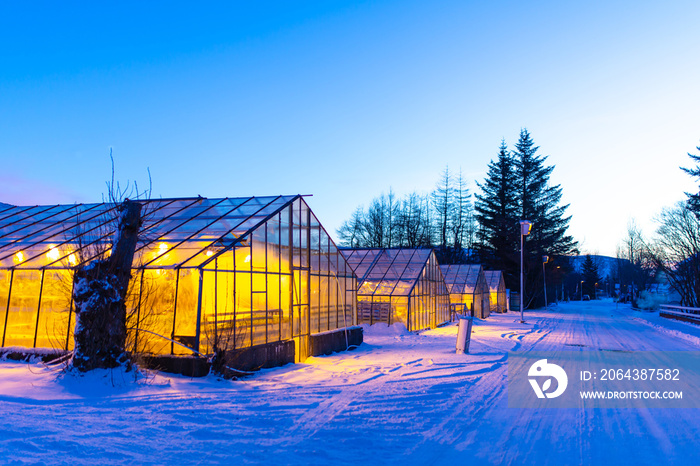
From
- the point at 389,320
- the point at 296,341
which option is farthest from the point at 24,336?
the point at 389,320

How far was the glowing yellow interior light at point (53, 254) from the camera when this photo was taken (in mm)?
12521

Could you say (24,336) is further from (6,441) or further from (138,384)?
(6,441)

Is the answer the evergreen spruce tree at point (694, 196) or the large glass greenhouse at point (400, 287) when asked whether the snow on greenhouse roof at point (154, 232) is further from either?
the evergreen spruce tree at point (694, 196)

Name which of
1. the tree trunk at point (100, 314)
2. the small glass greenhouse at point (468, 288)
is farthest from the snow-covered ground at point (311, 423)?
the small glass greenhouse at point (468, 288)

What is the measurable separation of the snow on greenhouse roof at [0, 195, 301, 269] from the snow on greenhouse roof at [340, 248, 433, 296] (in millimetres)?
10201

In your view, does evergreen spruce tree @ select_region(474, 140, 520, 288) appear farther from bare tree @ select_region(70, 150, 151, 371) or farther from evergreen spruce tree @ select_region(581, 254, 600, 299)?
evergreen spruce tree @ select_region(581, 254, 600, 299)

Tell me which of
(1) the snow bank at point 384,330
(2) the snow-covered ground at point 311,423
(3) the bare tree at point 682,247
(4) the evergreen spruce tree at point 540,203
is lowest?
(2) the snow-covered ground at point 311,423

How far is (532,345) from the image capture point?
17844 mm

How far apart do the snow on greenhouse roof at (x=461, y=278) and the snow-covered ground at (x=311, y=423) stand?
25.8 metres

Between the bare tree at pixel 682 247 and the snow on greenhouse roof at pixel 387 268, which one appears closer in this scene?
the snow on greenhouse roof at pixel 387 268

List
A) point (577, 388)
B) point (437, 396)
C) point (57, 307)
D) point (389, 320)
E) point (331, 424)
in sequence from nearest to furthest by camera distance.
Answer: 1. point (331, 424)
2. point (437, 396)
3. point (577, 388)
4. point (57, 307)
5. point (389, 320)

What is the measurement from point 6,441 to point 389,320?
18041 mm

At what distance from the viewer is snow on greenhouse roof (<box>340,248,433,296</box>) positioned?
77.2 feet

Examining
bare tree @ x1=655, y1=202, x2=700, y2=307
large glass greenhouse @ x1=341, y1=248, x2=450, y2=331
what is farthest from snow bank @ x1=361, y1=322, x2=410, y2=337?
bare tree @ x1=655, y1=202, x2=700, y2=307
